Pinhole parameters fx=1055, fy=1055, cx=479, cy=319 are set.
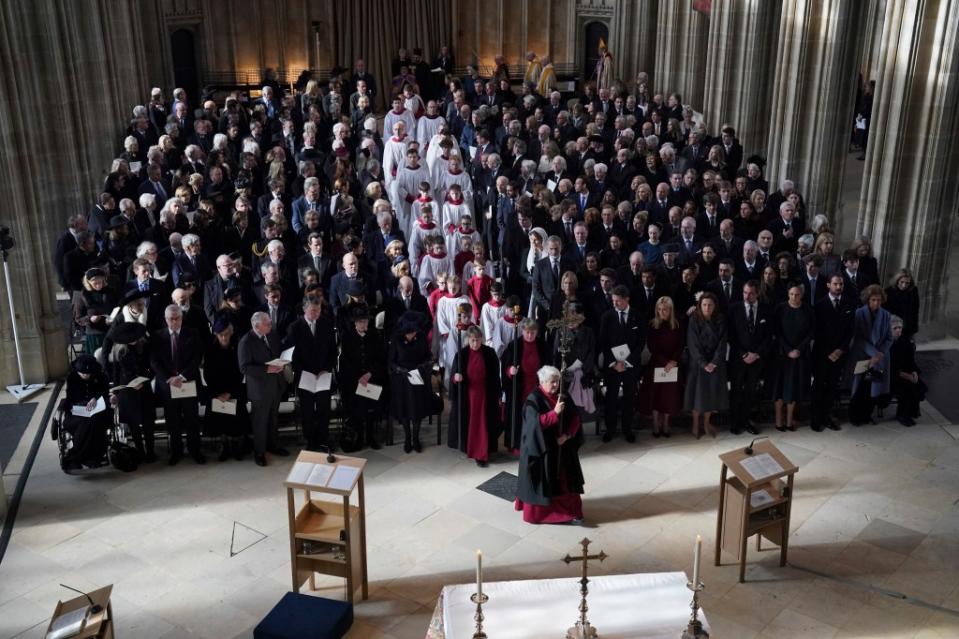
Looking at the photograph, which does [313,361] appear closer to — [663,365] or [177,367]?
[177,367]

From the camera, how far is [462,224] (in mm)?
14477

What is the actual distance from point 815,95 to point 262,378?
38.6ft

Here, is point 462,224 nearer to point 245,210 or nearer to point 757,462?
point 245,210

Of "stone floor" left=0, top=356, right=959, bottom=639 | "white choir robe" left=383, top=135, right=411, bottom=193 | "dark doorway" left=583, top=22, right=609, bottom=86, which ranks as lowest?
"stone floor" left=0, top=356, right=959, bottom=639

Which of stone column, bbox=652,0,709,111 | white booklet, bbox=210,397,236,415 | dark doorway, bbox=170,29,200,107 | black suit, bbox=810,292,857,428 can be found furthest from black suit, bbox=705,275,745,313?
dark doorway, bbox=170,29,200,107

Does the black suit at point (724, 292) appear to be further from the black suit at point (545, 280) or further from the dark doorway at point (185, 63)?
the dark doorway at point (185, 63)

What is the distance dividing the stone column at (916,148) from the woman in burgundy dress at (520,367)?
23.6 feet

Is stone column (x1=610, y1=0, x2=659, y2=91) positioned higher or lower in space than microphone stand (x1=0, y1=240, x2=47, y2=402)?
higher

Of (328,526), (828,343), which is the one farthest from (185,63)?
(328,526)

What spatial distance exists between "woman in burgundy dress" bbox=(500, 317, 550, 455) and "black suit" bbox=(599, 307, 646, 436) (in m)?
0.77

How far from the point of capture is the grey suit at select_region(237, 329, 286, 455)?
1118 cm

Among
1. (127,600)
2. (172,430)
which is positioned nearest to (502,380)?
(172,430)

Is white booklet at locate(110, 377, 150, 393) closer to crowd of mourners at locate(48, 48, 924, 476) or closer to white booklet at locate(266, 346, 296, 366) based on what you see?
crowd of mourners at locate(48, 48, 924, 476)

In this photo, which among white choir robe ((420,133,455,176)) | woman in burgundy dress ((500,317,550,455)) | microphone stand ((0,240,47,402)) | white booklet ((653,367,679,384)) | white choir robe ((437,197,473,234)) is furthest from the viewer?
white choir robe ((420,133,455,176))
